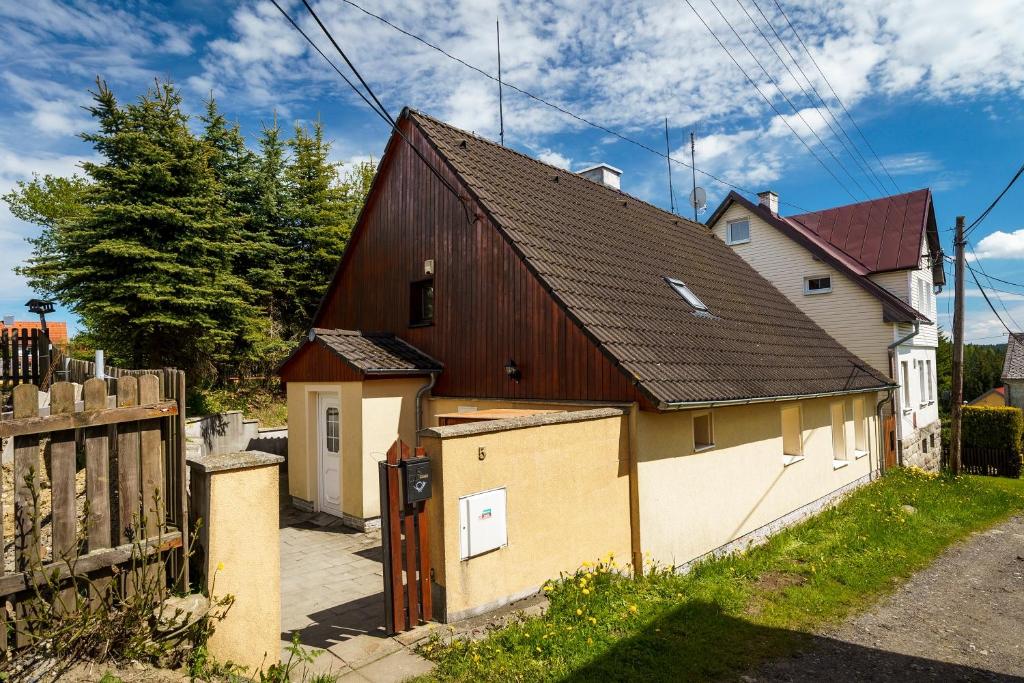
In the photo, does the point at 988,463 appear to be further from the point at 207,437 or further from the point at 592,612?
the point at 207,437

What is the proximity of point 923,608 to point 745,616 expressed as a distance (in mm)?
2631

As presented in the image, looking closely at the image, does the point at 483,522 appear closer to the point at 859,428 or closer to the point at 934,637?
the point at 934,637

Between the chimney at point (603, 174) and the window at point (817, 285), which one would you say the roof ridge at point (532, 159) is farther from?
the window at point (817, 285)

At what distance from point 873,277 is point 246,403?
69.5ft

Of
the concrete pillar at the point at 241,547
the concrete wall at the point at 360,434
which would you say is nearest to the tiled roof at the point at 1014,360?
the concrete wall at the point at 360,434

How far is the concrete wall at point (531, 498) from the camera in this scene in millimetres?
5672

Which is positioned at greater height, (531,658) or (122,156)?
(122,156)

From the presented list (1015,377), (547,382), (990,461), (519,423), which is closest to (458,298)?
(547,382)

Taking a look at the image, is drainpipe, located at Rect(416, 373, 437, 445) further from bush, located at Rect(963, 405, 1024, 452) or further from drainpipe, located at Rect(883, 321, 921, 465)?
bush, located at Rect(963, 405, 1024, 452)

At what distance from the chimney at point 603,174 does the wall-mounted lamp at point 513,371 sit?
933 centimetres

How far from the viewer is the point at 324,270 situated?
23.6 meters

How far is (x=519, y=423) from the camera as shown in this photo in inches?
249

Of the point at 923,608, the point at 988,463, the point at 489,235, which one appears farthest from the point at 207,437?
the point at 988,463

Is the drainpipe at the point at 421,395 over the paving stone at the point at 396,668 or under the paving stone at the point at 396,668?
over
